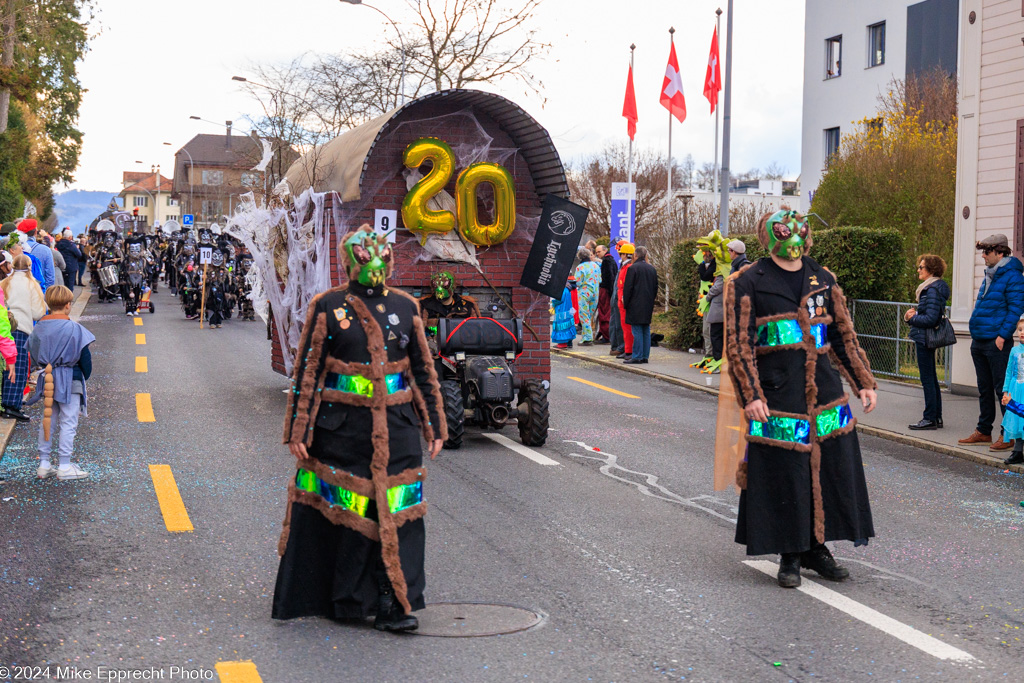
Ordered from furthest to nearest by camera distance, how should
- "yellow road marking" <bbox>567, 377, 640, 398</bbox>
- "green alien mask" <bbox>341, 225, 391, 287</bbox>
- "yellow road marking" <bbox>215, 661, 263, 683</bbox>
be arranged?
1. "yellow road marking" <bbox>567, 377, 640, 398</bbox>
2. "green alien mask" <bbox>341, 225, 391, 287</bbox>
3. "yellow road marking" <bbox>215, 661, 263, 683</bbox>

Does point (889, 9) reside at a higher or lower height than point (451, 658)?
higher

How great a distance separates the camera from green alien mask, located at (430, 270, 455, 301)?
37.2 ft

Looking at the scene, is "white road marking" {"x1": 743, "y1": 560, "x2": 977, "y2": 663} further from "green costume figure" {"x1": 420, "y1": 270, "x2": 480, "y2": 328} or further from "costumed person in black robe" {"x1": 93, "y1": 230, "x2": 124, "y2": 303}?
"costumed person in black robe" {"x1": 93, "y1": 230, "x2": 124, "y2": 303}

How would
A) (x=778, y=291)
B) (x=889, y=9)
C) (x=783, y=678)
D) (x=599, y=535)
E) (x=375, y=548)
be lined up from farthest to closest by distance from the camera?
(x=889, y=9)
(x=599, y=535)
(x=778, y=291)
(x=375, y=548)
(x=783, y=678)

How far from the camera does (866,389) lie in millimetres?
6453

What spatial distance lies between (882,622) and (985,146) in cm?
1112

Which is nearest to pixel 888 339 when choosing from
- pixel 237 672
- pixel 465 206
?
pixel 465 206

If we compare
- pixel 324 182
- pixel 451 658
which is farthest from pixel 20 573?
pixel 324 182

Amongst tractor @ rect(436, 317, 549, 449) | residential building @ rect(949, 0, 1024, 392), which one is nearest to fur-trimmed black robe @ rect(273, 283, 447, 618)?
tractor @ rect(436, 317, 549, 449)

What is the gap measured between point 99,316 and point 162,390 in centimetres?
1346

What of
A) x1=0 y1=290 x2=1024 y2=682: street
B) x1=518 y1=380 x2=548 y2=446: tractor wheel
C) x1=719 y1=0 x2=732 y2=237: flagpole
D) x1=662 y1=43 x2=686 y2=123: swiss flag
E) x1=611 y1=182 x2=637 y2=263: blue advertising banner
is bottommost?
x1=0 y1=290 x2=1024 y2=682: street

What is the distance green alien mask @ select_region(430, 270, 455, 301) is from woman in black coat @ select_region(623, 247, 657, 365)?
8225mm

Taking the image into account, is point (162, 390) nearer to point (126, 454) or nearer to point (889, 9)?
point (126, 454)

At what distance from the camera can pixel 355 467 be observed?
544 cm
